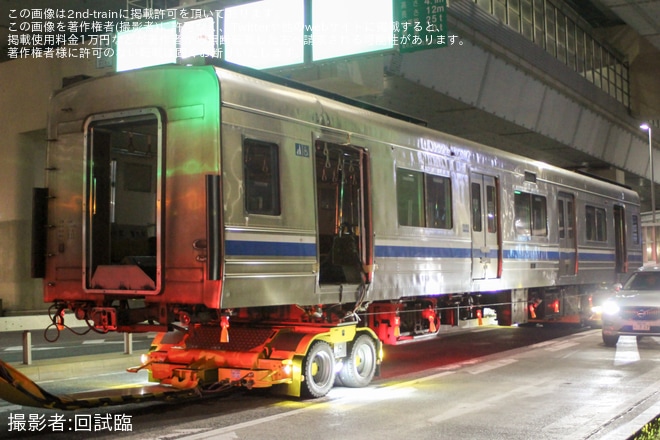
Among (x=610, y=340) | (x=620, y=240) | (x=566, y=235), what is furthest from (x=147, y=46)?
(x=620, y=240)

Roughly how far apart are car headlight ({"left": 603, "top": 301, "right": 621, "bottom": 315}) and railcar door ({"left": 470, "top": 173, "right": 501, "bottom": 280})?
2.90m

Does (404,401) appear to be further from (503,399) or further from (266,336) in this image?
(266,336)

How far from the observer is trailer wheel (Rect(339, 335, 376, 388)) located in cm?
993

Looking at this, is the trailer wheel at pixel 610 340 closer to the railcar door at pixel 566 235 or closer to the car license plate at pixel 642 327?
the car license plate at pixel 642 327

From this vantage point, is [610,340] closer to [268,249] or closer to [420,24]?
[420,24]

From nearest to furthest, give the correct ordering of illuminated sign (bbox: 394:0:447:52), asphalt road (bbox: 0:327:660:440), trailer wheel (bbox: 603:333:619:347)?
asphalt road (bbox: 0:327:660:440)
trailer wheel (bbox: 603:333:619:347)
illuminated sign (bbox: 394:0:447:52)

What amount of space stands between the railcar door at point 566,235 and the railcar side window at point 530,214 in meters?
0.99

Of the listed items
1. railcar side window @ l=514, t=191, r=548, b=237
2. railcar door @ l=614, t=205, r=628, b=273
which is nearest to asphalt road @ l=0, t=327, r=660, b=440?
railcar side window @ l=514, t=191, r=548, b=237

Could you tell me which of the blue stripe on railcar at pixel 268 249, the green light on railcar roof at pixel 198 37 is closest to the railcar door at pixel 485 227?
the blue stripe on railcar at pixel 268 249

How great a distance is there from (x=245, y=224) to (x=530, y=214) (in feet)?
28.0

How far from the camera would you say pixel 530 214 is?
1498 centimetres

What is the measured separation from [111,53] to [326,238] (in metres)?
11.6

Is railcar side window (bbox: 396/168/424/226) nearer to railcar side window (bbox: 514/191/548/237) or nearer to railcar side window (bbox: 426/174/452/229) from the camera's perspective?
railcar side window (bbox: 426/174/452/229)

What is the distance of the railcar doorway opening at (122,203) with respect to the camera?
8141 mm
